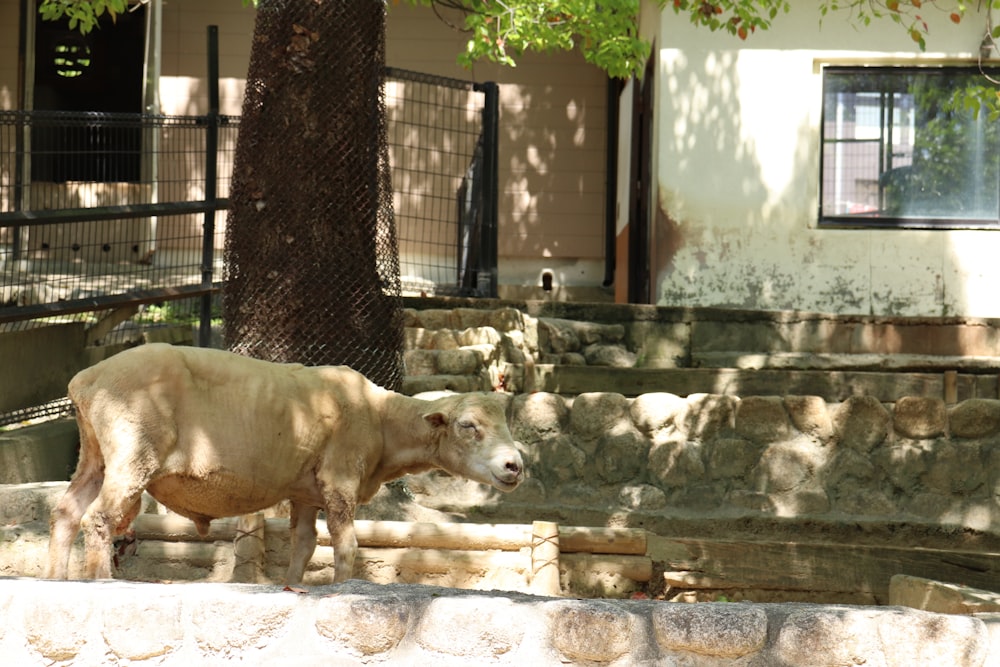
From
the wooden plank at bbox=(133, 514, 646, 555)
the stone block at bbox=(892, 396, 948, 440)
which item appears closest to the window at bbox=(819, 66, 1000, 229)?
the stone block at bbox=(892, 396, 948, 440)

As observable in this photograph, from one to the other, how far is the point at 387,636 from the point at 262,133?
18.4ft

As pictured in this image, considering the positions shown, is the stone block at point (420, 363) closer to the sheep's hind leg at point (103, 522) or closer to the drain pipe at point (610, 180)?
the sheep's hind leg at point (103, 522)

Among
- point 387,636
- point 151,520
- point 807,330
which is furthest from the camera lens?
point 807,330

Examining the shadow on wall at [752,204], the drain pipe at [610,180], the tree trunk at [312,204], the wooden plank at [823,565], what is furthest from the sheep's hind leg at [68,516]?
the drain pipe at [610,180]

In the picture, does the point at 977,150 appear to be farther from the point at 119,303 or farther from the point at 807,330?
the point at 119,303

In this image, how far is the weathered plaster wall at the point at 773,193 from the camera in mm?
14305

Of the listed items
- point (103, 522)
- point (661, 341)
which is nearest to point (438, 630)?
point (103, 522)

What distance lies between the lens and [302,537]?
6.77 m

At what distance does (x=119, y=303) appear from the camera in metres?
10.7

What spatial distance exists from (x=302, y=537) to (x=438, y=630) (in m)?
2.28

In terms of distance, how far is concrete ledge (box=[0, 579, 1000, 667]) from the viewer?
14.8 ft

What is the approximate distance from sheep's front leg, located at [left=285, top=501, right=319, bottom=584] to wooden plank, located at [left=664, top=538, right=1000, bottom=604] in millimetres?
2578

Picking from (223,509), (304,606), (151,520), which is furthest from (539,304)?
(304,606)

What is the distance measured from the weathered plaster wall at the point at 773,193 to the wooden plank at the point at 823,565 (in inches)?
237
